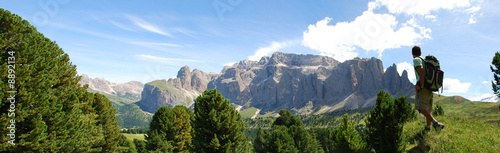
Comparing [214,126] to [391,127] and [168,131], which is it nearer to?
[391,127]

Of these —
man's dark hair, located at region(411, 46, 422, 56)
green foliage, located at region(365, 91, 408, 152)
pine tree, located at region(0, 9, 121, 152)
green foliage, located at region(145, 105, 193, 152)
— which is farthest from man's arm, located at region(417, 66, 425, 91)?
green foliage, located at region(145, 105, 193, 152)

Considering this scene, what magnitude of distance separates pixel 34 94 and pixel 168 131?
103 ft

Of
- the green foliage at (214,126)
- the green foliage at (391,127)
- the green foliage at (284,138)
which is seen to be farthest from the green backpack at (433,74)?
the green foliage at (284,138)

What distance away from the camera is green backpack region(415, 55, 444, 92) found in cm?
989

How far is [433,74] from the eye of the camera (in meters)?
9.94

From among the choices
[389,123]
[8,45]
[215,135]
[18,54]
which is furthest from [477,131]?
[8,45]

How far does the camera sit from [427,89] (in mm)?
10211

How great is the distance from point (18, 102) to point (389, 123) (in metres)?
23.9

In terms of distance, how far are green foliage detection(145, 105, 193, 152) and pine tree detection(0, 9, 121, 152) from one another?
2292 cm

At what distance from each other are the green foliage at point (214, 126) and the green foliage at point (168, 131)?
18557mm

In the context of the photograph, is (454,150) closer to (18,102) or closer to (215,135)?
(215,135)

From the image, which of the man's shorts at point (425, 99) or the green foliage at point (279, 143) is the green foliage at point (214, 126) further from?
the green foliage at point (279, 143)

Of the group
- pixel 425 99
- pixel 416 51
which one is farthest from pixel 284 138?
pixel 416 51

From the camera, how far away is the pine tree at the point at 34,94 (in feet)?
44.4
